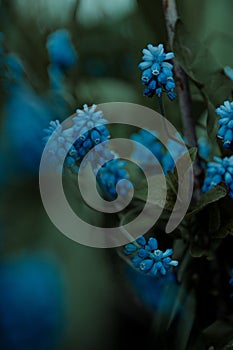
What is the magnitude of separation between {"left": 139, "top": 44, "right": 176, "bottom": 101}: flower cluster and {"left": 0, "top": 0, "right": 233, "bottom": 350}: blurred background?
148mm

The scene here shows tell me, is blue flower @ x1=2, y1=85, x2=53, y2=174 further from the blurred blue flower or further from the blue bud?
the blue bud

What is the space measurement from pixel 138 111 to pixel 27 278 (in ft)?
0.59

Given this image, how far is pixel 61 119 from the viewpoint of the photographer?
511 millimetres

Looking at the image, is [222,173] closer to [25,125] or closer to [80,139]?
[80,139]

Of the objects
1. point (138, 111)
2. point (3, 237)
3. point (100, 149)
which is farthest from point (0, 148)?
point (100, 149)

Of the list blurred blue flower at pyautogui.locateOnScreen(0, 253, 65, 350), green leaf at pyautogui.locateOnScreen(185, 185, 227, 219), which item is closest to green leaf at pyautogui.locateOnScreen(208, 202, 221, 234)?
green leaf at pyautogui.locateOnScreen(185, 185, 227, 219)

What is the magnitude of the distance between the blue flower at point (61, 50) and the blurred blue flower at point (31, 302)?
0.18m

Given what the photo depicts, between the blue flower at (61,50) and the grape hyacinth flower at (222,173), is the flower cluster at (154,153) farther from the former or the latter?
the blue flower at (61,50)

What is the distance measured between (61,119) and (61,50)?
0.08m

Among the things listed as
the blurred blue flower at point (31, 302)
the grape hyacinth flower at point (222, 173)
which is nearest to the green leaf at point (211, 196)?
the grape hyacinth flower at point (222, 173)

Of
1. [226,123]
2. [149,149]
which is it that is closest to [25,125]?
[149,149]

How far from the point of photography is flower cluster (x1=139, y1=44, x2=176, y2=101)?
33 cm

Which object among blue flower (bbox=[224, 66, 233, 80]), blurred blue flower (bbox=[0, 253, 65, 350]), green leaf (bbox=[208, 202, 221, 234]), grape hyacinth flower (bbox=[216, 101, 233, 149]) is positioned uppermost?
blue flower (bbox=[224, 66, 233, 80])

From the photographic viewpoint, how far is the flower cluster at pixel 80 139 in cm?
34
